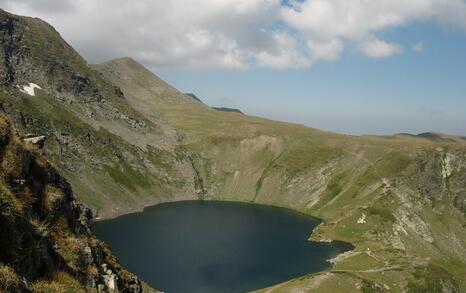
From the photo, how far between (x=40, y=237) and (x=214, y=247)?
103 meters

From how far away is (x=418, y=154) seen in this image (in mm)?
168500

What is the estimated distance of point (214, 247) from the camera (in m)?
122

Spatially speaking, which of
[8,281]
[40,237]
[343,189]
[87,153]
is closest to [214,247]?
[343,189]

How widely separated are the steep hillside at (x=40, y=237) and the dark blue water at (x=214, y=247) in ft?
206

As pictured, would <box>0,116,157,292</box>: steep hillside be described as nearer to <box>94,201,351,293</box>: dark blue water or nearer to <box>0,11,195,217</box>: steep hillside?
<box>94,201,351,293</box>: dark blue water

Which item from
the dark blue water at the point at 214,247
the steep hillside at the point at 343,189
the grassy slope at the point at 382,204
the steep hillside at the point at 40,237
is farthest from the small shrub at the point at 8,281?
the dark blue water at the point at 214,247

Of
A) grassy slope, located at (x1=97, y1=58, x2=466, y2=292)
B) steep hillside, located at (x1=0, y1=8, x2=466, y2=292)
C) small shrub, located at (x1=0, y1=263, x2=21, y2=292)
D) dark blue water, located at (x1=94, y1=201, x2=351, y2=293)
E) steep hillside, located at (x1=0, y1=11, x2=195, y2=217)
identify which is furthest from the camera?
steep hillside, located at (x1=0, y1=11, x2=195, y2=217)

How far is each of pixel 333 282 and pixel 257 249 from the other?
41.2 m

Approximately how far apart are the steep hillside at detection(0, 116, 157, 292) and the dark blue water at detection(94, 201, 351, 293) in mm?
62680

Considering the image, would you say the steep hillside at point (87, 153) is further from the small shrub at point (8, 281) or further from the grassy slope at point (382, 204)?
the small shrub at point (8, 281)

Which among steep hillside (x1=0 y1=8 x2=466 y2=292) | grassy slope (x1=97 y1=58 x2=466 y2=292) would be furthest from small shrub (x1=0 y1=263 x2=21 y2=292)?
steep hillside (x1=0 y1=8 x2=466 y2=292)

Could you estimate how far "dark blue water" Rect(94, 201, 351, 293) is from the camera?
97438 millimetres

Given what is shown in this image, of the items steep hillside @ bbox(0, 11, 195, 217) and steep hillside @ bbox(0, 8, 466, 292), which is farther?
steep hillside @ bbox(0, 11, 195, 217)

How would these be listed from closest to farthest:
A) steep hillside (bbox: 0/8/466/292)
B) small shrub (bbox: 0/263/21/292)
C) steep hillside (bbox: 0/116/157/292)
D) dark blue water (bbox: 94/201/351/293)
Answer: small shrub (bbox: 0/263/21/292) → steep hillside (bbox: 0/116/157/292) → dark blue water (bbox: 94/201/351/293) → steep hillside (bbox: 0/8/466/292)
